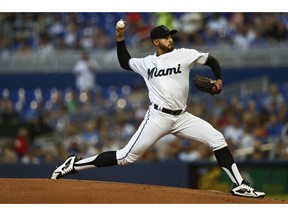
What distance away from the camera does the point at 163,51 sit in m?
8.03

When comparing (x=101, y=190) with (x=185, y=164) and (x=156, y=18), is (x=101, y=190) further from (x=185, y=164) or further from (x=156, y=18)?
(x=156, y=18)

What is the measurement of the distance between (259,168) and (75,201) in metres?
6.45

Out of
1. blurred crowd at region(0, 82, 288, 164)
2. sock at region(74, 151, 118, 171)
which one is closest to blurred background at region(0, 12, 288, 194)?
blurred crowd at region(0, 82, 288, 164)

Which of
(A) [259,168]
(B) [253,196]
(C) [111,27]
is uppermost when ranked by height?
(C) [111,27]

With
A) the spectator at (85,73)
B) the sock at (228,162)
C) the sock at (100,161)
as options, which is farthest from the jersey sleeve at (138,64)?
the spectator at (85,73)

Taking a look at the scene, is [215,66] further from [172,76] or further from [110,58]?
[110,58]

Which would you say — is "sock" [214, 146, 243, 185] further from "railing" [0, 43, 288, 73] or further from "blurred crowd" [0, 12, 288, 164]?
"railing" [0, 43, 288, 73]

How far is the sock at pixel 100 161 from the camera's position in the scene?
26.6 feet

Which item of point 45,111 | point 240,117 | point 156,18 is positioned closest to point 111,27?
point 156,18

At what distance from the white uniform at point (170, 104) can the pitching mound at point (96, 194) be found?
1.43ft

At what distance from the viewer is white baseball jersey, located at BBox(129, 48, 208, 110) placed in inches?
309

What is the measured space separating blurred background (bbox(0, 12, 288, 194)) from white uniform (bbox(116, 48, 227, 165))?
207 inches

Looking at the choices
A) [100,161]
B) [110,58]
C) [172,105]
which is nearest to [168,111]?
[172,105]

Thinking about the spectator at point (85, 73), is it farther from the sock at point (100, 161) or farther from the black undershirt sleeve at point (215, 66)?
the black undershirt sleeve at point (215, 66)
